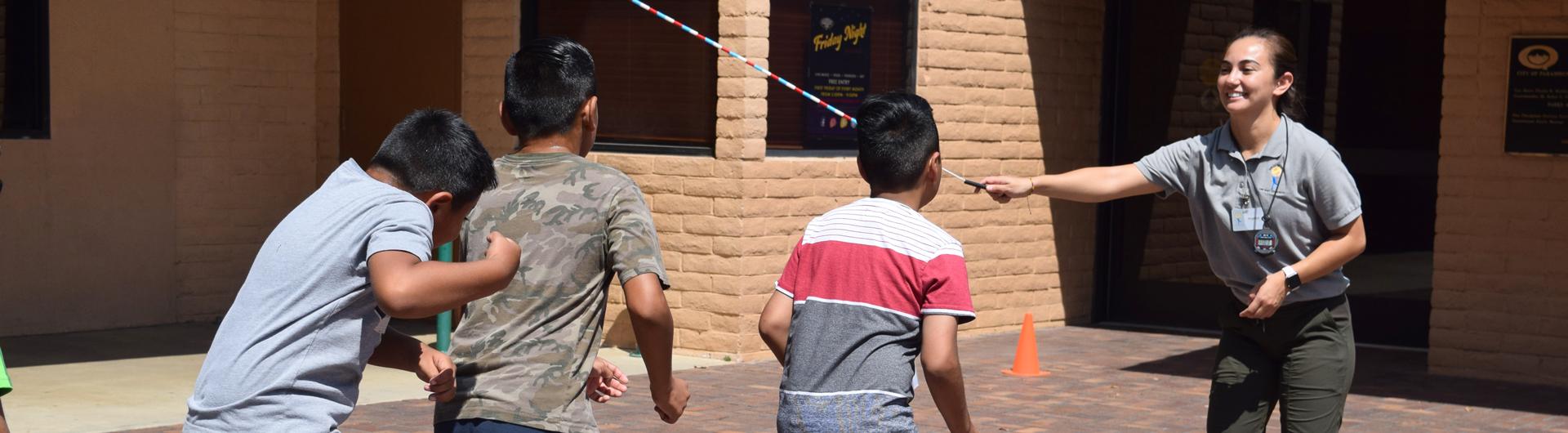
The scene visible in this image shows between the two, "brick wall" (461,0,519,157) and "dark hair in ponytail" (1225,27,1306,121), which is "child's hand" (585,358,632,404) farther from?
"brick wall" (461,0,519,157)

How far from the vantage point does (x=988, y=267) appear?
1255 cm

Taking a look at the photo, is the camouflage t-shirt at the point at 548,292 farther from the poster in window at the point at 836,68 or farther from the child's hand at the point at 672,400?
the poster in window at the point at 836,68

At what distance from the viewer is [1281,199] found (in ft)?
17.0

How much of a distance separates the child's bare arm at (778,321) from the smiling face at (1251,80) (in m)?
1.75

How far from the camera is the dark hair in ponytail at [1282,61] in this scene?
530cm

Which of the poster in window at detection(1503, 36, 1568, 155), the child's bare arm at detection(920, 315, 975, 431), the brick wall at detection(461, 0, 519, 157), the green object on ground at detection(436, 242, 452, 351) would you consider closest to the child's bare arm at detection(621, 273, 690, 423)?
the child's bare arm at detection(920, 315, 975, 431)

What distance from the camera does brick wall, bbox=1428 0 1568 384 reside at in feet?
33.6

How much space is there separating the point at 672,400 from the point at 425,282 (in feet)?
3.09

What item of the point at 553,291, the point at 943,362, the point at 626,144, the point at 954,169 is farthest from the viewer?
the point at 954,169

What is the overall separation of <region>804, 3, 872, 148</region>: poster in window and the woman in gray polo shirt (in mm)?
5665

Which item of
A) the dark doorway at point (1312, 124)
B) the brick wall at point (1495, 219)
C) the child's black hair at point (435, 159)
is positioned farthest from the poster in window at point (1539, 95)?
the child's black hair at point (435, 159)

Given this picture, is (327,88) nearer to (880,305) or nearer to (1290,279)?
(1290,279)

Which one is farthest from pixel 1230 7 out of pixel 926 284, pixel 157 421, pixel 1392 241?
pixel 926 284

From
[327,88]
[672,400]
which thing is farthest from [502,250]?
[327,88]
